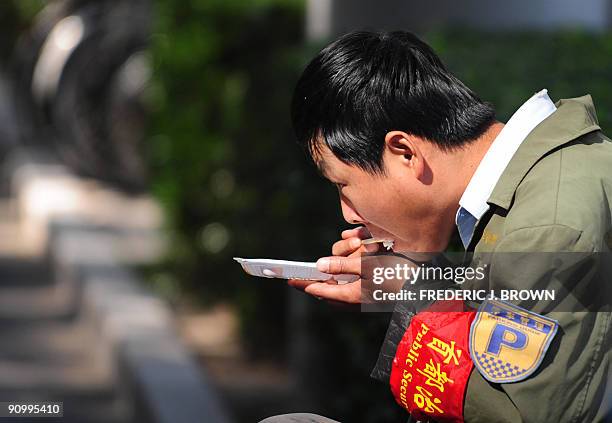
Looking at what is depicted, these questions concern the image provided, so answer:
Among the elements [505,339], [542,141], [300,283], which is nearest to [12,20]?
[300,283]

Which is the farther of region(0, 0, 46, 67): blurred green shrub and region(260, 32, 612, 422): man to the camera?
region(0, 0, 46, 67): blurred green shrub

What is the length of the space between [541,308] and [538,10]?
4188mm

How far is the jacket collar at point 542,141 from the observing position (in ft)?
6.73

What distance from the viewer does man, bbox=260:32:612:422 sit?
74.6 inches

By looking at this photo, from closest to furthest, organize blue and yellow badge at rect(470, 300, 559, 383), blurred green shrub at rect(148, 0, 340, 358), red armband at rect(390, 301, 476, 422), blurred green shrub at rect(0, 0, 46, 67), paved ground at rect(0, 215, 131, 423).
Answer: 1. blue and yellow badge at rect(470, 300, 559, 383)
2. red armband at rect(390, 301, 476, 422)
3. paved ground at rect(0, 215, 131, 423)
4. blurred green shrub at rect(148, 0, 340, 358)
5. blurred green shrub at rect(0, 0, 46, 67)

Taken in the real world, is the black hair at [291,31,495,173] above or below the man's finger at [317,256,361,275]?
above

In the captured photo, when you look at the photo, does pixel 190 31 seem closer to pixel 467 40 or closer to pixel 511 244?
pixel 467 40

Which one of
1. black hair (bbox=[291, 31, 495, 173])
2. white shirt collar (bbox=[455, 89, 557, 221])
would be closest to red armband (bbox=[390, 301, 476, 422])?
white shirt collar (bbox=[455, 89, 557, 221])

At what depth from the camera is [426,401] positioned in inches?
80.4

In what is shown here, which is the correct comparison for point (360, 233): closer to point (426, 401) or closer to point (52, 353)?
point (426, 401)

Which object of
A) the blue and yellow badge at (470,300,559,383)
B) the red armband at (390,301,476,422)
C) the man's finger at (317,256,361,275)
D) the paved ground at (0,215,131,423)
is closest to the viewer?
the blue and yellow badge at (470,300,559,383)

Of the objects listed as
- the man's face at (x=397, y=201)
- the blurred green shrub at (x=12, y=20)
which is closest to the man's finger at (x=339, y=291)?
the man's face at (x=397, y=201)

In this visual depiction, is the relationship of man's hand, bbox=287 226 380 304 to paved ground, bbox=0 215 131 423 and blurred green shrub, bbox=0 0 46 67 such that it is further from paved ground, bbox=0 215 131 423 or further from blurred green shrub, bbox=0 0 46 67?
blurred green shrub, bbox=0 0 46 67

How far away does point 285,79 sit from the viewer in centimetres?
512
